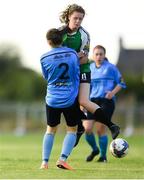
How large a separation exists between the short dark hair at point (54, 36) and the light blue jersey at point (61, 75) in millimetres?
104

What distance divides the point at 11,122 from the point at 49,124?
1400 inches

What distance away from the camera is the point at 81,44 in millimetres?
12875

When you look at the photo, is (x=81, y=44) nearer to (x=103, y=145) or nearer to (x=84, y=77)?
(x=84, y=77)

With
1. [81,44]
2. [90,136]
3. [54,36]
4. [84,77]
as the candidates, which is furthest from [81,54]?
[90,136]

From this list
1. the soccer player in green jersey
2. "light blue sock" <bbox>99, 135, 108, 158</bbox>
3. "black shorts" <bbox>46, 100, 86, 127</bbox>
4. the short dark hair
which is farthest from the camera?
"light blue sock" <bbox>99, 135, 108, 158</bbox>

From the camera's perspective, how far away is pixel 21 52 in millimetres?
94250

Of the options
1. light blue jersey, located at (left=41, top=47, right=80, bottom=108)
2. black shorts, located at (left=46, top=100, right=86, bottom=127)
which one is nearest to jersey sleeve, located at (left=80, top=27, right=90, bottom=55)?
light blue jersey, located at (left=41, top=47, right=80, bottom=108)

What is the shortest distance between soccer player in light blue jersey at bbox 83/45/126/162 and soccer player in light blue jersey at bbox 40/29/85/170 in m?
2.98

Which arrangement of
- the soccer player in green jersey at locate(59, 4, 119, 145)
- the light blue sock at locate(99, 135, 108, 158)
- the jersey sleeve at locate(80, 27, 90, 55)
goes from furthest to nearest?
the light blue sock at locate(99, 135, 108, 158), the jersey sleeve at locate(80, 27, 90, 55), the soccer player in green jersey at locate(59, 4, 119, 145)

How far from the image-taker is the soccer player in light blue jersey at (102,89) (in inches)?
615

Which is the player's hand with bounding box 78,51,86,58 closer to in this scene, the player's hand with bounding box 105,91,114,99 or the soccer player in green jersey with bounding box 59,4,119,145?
the soccer player in green jersey with bounding box 59,4,119,145

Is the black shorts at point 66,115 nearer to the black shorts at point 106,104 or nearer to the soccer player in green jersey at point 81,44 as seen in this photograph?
the soccer player in green jersey at point 81,44

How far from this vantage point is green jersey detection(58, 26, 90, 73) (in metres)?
12.8

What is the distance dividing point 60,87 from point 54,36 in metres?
0.76
